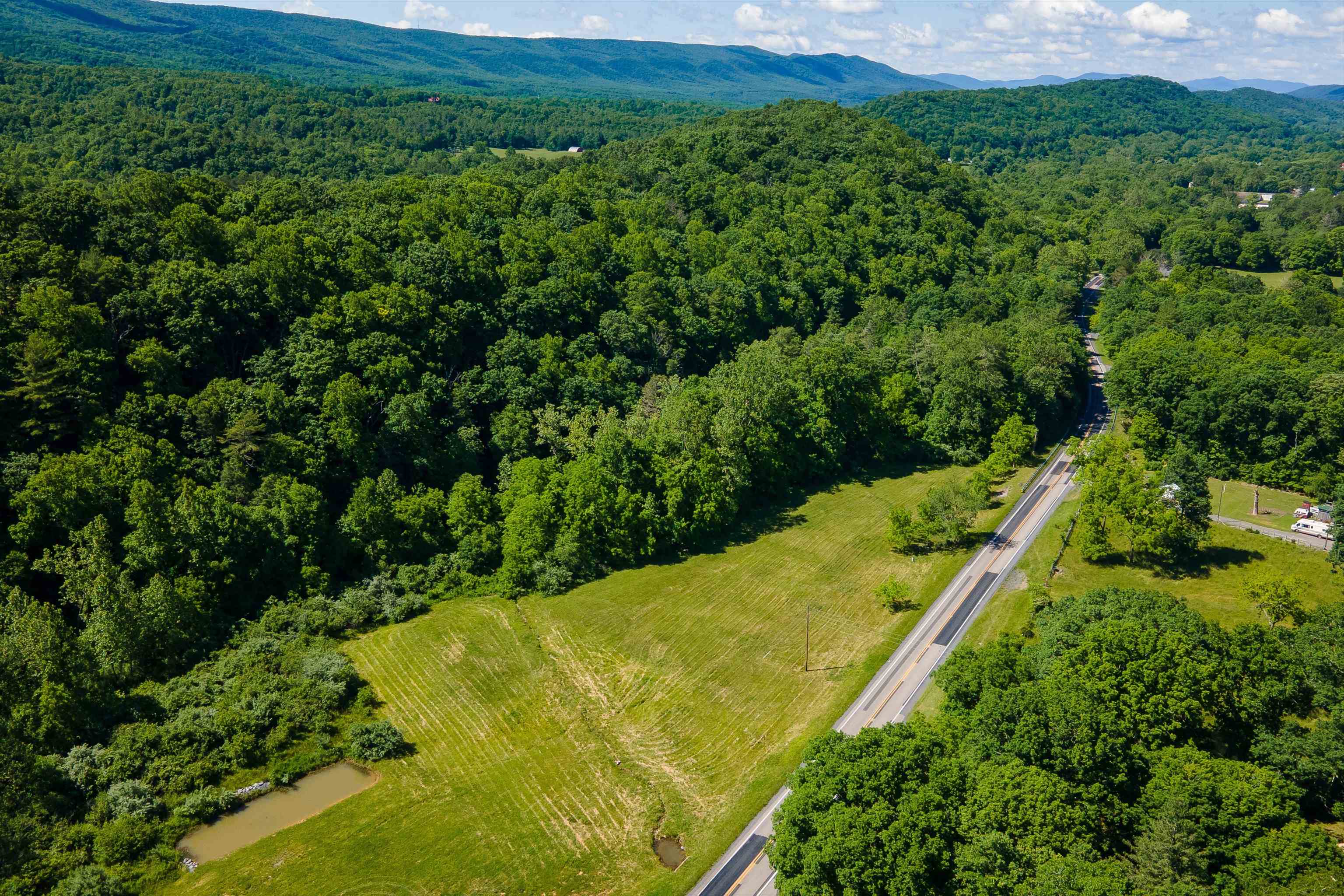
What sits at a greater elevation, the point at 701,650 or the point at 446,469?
the point at 446,469

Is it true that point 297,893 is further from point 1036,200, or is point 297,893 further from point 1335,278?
point 1036,200

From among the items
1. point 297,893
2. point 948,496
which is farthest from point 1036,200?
point 297,893

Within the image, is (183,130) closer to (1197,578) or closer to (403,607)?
(403,607)

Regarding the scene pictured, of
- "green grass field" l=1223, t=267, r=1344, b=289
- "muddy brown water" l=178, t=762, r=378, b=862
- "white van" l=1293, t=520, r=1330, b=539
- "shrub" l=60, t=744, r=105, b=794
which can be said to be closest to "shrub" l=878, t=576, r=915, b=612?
"white van" l=1293, t=520, r=1330, b=539

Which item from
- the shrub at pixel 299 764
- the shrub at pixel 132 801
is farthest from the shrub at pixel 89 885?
the shrub at pixel 299 764

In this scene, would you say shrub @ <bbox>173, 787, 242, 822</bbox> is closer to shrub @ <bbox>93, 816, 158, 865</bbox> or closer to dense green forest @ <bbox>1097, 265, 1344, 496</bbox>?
shrub @ <bbox>93, 816, 158, 865</bbox>

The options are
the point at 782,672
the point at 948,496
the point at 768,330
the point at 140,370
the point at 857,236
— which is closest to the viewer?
the point at 782,672

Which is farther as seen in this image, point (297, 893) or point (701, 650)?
point (701, 650)

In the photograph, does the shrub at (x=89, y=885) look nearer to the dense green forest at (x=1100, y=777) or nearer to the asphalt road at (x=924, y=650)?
the asphalt road at (x=924, y=650)
